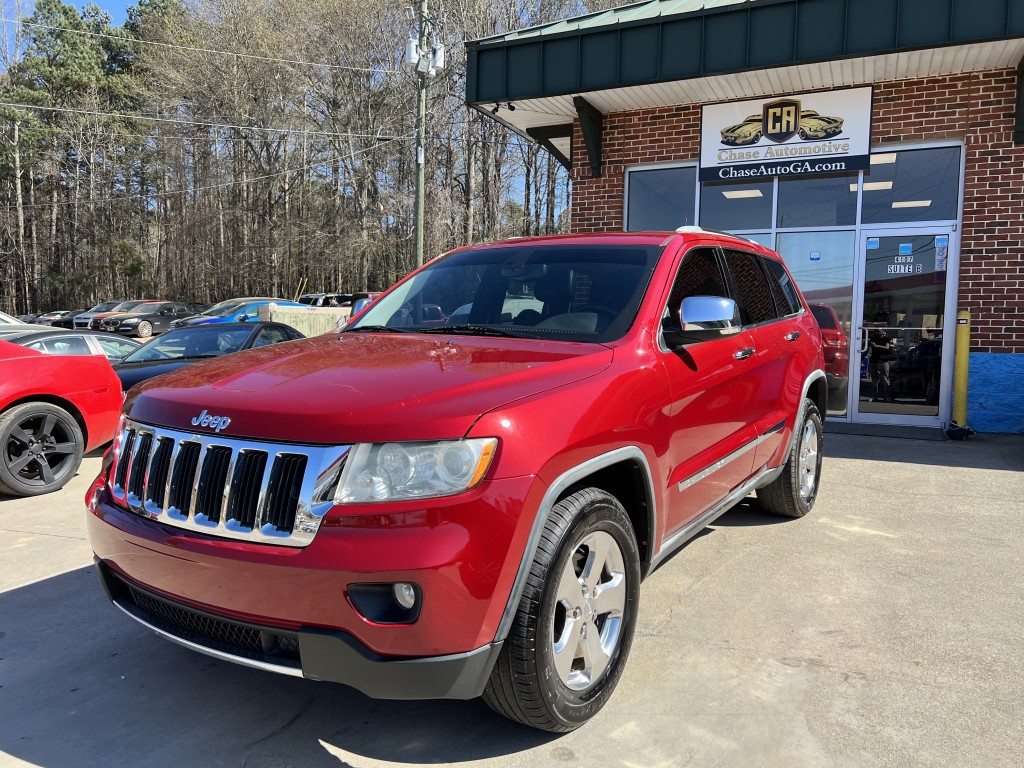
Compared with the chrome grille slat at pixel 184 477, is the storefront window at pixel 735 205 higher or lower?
higher

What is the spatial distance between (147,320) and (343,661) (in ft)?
100

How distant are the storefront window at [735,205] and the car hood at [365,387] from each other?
7.77m


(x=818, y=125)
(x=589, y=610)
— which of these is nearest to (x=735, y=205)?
(x=818, y=125)

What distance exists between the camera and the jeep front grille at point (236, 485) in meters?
2.21

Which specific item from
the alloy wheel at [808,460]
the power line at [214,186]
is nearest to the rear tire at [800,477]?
the alloy wheel at [808,460]

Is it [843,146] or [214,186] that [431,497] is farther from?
[214,186]

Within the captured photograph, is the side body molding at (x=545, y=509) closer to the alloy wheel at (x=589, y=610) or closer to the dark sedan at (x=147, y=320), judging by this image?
the alloy wheel at (x=589, y=610)

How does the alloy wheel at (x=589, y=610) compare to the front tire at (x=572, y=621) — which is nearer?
the front tire at (x=572, y=621)

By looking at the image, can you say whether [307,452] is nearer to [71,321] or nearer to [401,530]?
[401,530]

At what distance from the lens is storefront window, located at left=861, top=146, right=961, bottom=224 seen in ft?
29.7

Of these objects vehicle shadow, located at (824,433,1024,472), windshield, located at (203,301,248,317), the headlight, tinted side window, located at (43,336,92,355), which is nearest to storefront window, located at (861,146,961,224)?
vehicle shadow, located at (824,433,1024,472)

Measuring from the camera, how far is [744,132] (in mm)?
9828

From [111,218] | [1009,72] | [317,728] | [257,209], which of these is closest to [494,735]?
[317,728]

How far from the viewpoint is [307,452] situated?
88.3 inches
